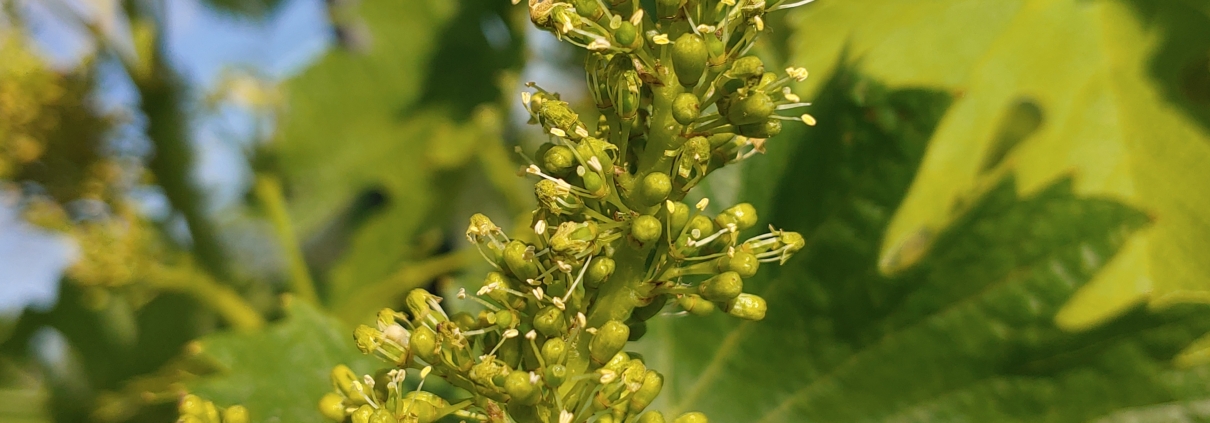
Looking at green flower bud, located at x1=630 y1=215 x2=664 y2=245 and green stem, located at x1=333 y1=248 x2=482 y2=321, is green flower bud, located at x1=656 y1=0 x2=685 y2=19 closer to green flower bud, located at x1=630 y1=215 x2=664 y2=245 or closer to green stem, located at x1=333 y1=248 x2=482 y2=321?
green flower bud, located at x1=630 y1=215 x2=664 y2=245

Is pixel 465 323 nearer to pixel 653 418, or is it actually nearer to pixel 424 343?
pixel 424 343

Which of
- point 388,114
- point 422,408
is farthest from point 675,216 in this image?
point 388,114

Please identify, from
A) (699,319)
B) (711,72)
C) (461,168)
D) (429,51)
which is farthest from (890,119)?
(429,51)

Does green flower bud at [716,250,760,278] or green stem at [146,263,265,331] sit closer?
green flower bud at [716,250,760,278]

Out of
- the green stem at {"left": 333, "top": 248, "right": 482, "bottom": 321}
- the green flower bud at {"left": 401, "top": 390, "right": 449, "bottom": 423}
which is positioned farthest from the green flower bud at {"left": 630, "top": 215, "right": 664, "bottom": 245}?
the green stem at {"left": 333, "top": 248, "right": 482, "bottom": 321}

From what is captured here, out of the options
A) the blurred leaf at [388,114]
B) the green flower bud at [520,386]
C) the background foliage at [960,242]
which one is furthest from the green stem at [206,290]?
the green flower bud at [520,386]

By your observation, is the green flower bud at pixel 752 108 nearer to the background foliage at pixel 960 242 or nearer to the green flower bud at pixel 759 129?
the green flower bud at pixel 759 129

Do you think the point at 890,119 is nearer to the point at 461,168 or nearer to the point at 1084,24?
the point at 1084,24

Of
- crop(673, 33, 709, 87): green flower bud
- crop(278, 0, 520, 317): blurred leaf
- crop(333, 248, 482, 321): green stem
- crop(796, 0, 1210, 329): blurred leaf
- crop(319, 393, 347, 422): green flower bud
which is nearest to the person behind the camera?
crop(673, 33, 709, 87): green flower bud
